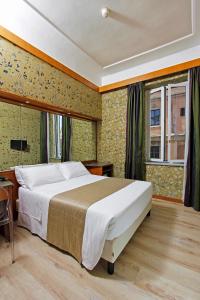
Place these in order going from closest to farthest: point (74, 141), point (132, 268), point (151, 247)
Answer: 1. point (132, 268)
2. point (151, 247)
3. point (74, 141)

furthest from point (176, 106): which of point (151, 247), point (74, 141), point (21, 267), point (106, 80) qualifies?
point (21, 267)

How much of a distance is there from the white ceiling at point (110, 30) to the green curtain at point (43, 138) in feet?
3.59

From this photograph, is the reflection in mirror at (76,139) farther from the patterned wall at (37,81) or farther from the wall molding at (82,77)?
the wall molding at (82,77)

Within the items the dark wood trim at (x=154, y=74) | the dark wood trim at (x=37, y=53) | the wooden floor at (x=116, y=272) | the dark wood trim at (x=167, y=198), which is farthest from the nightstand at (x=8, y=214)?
the dark wood trim at (x=154, y=74)

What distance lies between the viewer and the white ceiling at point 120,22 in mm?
2039

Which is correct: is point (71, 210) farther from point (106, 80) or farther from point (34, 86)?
point (106, 80)

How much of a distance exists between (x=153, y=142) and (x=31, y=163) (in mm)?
2634

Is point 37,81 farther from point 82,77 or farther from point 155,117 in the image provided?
point 155,117

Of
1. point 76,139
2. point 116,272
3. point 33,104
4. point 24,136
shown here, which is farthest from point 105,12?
point 116,272

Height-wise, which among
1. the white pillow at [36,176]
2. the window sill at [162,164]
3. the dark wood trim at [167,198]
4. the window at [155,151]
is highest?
the window at [155,151]

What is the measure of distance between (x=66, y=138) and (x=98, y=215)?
7.41 ft

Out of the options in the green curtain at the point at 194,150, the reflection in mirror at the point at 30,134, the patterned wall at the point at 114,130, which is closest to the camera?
the reflection in mirror at the point at 30,134

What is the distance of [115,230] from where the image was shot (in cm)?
132

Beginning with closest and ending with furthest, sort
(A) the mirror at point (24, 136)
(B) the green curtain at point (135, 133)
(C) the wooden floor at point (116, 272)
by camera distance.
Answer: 1. (C) the wooden floor at point (116, 272)
2. (A) the mirror at point (24, 136)
3. (B) the green curtain at point (135, 133)
